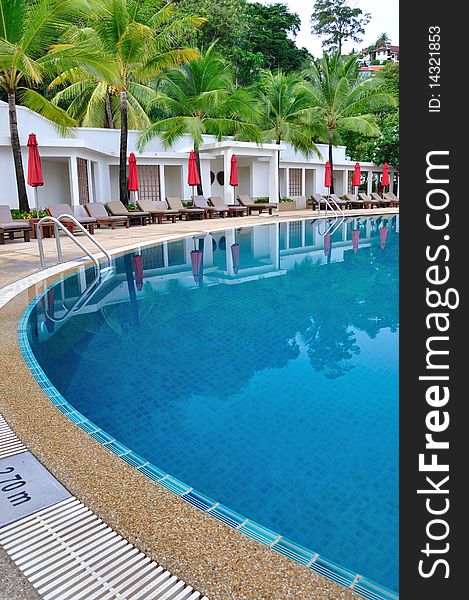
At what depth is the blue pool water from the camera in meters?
2.82

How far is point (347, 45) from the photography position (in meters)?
53.8

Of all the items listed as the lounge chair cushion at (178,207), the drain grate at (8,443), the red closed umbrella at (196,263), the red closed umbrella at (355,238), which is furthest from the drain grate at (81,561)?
the lounge chair cushion at (178,207)

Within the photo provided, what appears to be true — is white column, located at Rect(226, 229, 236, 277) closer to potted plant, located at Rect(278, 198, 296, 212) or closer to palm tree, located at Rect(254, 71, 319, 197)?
potted plant, located at Rect(278, 198, 296, 212)

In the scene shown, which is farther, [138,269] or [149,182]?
[149,182]

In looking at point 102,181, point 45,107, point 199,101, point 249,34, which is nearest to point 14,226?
point 45,107

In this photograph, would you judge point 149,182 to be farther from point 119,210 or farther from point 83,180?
point 119,210

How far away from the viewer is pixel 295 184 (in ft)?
101

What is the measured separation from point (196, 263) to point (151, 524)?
848 cm

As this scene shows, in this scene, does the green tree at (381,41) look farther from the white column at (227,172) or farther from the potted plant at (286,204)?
the white column at (227,172)

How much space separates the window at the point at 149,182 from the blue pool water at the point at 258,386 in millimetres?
16025

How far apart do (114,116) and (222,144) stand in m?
10.2

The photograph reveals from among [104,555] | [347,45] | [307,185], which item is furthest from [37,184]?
[347,45]

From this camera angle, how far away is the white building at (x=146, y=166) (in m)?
17.8

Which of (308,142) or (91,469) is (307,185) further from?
(91,469)
